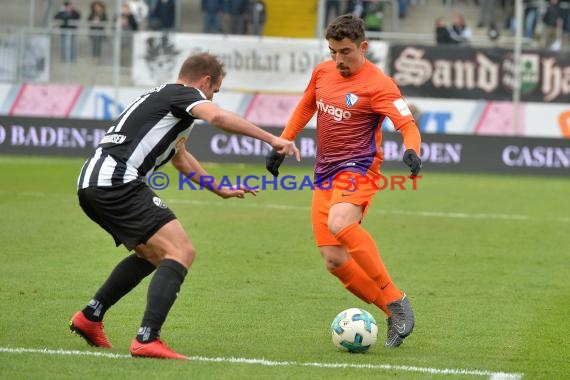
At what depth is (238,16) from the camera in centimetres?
2680

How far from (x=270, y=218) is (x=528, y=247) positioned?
3.74 metres

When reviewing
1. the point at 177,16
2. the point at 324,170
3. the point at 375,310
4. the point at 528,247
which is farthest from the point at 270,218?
the point at 177,16

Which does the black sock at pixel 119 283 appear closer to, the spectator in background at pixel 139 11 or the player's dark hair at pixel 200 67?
the player's dark hair at pixel 200 67

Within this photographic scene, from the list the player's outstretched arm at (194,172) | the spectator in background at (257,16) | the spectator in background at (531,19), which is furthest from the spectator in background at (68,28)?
the player's outstretched arm at (194,172)

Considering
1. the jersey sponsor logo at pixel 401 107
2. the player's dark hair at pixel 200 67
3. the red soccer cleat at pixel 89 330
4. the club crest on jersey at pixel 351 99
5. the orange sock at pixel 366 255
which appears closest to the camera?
the player's dark hair at pixel 200 67

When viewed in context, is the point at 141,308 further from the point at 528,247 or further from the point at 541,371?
the point at 528,247

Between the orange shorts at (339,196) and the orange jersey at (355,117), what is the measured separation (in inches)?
2.6

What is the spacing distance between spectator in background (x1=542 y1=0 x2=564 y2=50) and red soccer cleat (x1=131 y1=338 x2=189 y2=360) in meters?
22.4

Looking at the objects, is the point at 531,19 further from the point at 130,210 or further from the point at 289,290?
the point at 130,210

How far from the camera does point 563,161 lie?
23.0 m

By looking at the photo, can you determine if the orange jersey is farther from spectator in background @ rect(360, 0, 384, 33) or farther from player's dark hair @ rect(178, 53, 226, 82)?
spectator in background @ rect(360, 0, 384, 33)

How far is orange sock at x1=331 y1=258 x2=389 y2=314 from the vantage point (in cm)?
796

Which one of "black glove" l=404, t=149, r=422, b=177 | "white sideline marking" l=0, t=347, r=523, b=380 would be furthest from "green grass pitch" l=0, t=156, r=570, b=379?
"black glove" l=404, t=149, r=422, b=177

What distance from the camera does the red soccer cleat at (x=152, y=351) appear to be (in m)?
6.82
